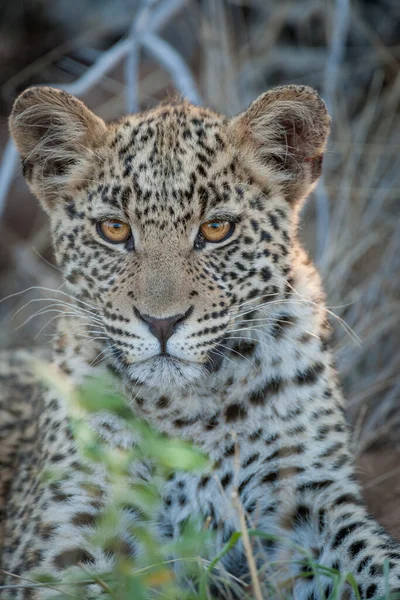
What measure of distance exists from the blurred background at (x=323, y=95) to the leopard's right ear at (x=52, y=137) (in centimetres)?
50

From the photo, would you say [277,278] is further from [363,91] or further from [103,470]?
[363,91]

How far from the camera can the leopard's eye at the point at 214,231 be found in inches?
163

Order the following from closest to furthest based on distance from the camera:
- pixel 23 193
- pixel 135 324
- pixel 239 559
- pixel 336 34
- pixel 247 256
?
pixel 135 324
pixel 247 256
pixel 239 559
pixel 336 34
pixel 23 193

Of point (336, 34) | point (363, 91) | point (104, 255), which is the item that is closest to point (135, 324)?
point (104, 255)

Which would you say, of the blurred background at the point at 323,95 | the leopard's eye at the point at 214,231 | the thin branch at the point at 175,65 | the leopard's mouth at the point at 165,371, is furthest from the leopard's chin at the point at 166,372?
the thin branch at the point at 175,65

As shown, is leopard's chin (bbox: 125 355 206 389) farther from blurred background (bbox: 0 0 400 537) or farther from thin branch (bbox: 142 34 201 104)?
thin branch (bbox: 142 34 201 104)

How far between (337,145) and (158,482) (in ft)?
14.7

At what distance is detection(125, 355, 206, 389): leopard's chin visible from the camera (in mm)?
3939

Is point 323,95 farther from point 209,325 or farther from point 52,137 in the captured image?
point 209,325

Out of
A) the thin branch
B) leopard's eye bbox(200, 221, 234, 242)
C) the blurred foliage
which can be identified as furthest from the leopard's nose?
the thin branch

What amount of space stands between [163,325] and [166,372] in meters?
0.27

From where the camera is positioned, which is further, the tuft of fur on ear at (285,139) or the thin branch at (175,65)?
the thin branch at (175,65)

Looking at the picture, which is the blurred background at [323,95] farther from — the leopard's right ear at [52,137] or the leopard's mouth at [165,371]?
the leopard's mouth at [165,371]

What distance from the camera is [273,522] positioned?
14.0 feet
